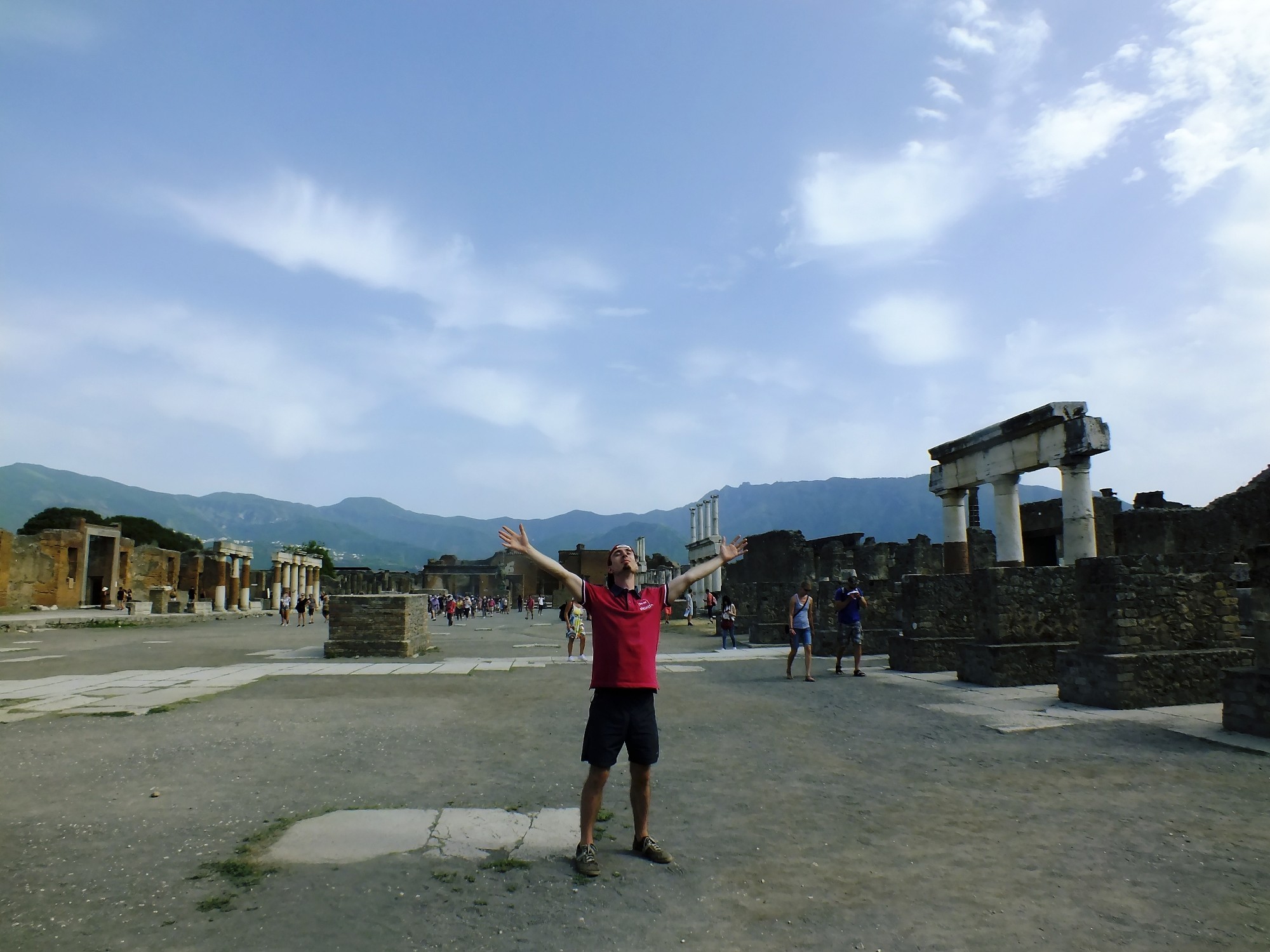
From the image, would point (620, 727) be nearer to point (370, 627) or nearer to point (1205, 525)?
point (370, 627)

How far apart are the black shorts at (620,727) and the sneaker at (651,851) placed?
398 mm

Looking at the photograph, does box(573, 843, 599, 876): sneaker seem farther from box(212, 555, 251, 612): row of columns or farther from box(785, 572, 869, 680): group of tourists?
box(212, 555, 251, 612): row of columns

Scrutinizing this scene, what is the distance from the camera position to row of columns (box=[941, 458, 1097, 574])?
1209 centimetres

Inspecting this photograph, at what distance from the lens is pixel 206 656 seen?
17.1 m

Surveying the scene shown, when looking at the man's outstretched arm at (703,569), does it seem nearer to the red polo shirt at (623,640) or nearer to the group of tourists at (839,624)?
the red polo shirt at (623,640)

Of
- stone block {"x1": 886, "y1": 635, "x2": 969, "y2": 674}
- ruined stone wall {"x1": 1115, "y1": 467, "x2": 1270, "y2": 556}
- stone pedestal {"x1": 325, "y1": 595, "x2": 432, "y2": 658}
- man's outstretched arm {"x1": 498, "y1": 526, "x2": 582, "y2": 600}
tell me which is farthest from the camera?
ruined stone wall {"x1": 1115, "y1": 467, "x2": 1270, "y2": 556}

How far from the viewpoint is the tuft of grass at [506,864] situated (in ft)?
13.1

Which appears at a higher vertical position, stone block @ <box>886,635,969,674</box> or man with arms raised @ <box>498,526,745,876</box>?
man with arms raised @ <box>498,526,745,876</box>

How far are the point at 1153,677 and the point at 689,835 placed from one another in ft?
23.0

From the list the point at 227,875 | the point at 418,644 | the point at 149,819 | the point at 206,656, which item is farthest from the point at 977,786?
the point at 206,656

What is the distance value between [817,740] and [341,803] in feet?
14.1

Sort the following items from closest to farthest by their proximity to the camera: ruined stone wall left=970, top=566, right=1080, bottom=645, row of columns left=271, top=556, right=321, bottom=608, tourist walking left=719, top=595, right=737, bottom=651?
ruined stone wall left=970, top=566, right=1080, bottom=645 → tourist walking left=719, top=595, right=737, bottom=651 → row of columns left=271, top=556, right=321, bottom=608

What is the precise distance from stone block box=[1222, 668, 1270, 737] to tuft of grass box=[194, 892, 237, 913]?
805cm

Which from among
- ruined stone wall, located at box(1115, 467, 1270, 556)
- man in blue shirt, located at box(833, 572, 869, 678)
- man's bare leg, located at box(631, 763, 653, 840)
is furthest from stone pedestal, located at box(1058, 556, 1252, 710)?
ruined stone wall, located at box(1115, 467, 1270, 556)
